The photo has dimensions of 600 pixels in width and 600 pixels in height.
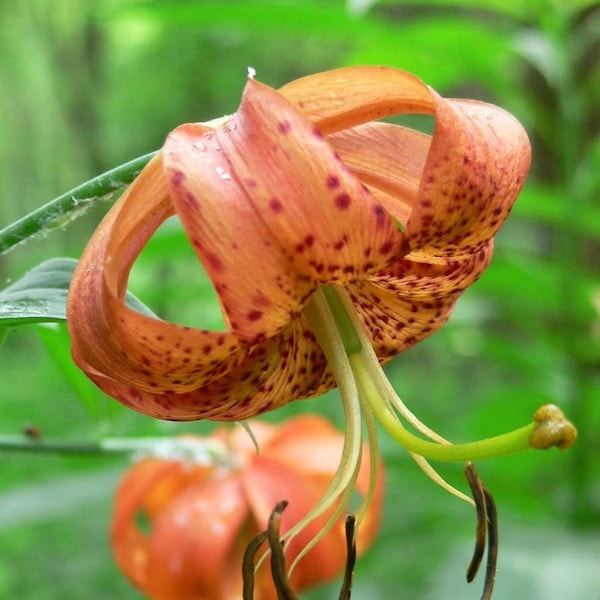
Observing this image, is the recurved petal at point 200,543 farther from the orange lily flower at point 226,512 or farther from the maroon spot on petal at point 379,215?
the maroon spot on petal at point 379,215

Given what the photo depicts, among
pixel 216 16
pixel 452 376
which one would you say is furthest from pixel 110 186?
pixel 452 376

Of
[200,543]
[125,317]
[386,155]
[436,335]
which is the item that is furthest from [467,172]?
[436,335]

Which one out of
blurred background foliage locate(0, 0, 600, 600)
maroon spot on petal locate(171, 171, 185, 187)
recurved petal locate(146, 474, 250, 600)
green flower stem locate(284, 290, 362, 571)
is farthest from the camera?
blurred background foliage locate(0, 0, 600, 600)

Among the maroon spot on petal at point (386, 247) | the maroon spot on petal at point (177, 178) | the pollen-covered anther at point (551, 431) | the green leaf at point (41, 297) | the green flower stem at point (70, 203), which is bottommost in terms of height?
the pollen-covered anther at point (551, 431)

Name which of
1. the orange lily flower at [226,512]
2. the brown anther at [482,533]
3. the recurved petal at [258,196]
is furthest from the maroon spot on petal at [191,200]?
the orange lily flower at [226,512]

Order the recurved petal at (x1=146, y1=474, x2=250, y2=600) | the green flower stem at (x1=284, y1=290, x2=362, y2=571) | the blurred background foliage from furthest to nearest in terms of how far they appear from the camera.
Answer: the blurred background foliage
the recurved petal at (x1=146, y1=474, x2=250, y2=600)
the green flower stem at (x1=284, y1=290, x2=362, y2=571)

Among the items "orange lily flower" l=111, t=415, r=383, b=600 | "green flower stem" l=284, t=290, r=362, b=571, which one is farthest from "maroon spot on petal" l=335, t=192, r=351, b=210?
"orange lily flower" l=111, t=415, r=383, b=600

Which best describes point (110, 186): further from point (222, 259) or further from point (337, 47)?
point (337, 47)

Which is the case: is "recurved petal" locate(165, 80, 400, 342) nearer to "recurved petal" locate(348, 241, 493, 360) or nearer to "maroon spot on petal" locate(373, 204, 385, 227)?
A: "maroon spot on petal" locate(373, 204, 385, 227)
